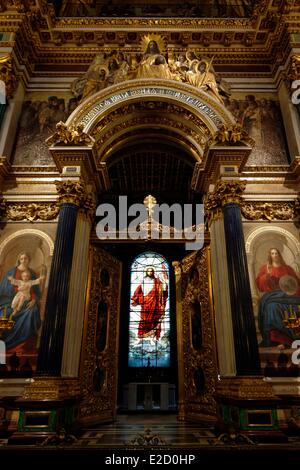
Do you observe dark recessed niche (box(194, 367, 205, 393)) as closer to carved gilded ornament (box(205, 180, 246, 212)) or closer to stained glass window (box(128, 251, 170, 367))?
carved gilded ornament (box(205, 180, 246, 212))

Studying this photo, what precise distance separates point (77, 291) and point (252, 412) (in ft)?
11.6

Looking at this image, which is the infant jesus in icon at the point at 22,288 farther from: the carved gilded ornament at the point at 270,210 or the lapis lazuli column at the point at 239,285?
the carved gilded ornament at the point at 270,210

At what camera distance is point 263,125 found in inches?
317

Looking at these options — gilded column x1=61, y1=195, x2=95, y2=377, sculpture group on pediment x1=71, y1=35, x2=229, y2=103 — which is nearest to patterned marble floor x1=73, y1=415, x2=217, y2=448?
gilded column x1=61, y1=195, x2=95, y2=377

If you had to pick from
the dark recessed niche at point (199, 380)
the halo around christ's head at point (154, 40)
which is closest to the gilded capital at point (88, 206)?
the dark recessed niche at point (199, 380)

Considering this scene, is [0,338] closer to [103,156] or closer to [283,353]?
[103,156]

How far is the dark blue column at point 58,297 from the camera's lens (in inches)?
214

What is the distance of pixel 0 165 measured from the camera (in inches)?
272

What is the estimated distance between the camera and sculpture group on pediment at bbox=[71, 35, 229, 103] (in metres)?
7.84

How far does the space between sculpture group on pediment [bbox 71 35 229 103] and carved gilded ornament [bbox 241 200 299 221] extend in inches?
100

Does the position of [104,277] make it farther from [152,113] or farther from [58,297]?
[152,113]

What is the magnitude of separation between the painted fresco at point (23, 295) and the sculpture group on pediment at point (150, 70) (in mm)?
3631

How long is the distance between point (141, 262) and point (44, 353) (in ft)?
30.6
